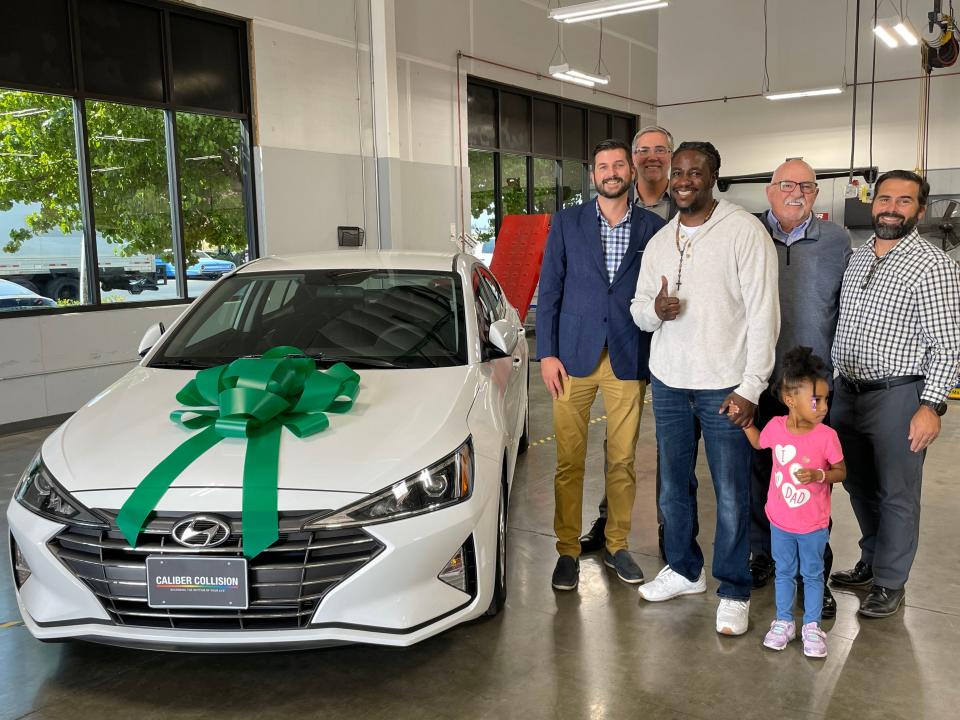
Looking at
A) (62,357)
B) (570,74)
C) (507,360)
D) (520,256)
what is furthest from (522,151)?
(507,360)

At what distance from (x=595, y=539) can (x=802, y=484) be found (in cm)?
124

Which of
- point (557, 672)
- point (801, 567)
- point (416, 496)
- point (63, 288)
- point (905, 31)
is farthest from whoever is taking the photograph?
point (905, 31)

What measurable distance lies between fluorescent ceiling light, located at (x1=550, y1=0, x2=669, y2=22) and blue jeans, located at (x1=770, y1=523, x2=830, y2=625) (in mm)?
7715

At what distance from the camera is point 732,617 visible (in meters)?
2.88

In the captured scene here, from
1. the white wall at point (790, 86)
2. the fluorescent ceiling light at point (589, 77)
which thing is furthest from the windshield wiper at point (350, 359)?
the white wall at point (790, 86)

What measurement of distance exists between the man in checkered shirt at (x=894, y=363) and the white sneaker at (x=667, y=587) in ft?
2.05

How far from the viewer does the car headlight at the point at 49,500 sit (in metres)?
2.30

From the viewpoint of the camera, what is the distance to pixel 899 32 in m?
9.92

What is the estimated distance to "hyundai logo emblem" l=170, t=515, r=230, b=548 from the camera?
7.26ft

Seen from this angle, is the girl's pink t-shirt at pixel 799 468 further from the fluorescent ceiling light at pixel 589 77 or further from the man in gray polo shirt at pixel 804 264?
the fluorescent ceiling light at pixel 589 77

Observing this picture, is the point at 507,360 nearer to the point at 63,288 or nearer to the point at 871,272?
the point at 871,272

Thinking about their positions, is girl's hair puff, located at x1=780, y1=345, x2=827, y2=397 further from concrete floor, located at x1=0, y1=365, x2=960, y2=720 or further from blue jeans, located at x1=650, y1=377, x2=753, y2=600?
concrete floor, located at x1=0, y1=365, x2=960, y2=720

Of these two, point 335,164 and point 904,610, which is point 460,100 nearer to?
point 335,164

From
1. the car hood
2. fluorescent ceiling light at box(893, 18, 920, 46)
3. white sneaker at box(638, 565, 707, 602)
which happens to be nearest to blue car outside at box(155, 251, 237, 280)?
the car hood
